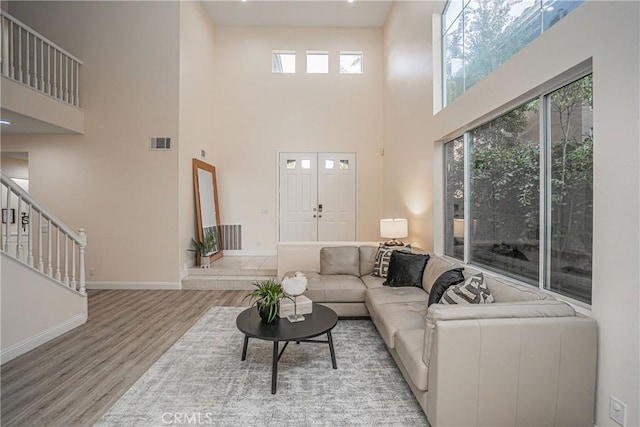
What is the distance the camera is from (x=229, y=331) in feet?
10.9

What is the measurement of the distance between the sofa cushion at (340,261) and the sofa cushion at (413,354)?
69.7 inches

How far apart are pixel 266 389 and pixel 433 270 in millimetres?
1938

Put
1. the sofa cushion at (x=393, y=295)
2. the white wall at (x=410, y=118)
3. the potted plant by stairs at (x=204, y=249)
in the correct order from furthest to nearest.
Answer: the potted plant by stairs at (x=204, y=249) < the white wall at (x=410, y=118) < the sofa cushion at (x=393, y=295)

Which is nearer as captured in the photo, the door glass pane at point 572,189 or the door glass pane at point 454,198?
the door glass pane at point 572,189

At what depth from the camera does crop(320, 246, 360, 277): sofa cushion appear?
4020 mm

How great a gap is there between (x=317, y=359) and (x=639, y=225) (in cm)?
229

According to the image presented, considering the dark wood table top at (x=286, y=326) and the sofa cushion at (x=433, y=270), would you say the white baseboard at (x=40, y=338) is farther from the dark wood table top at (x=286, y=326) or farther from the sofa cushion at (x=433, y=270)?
the sofa cushion at (x=433, y=270)

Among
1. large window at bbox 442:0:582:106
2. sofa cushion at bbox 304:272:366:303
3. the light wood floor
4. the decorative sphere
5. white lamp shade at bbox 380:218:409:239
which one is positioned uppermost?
large window at bbox 442:0:582:106

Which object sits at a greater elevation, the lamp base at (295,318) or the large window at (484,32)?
the large window at (484,32)

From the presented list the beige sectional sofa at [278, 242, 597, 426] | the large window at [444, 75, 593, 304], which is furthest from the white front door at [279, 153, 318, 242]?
the beige sectional sofa at [278, 242, 597, 426]

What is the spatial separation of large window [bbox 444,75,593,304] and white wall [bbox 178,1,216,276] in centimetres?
424

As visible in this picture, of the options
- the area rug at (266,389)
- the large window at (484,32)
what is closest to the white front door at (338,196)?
the large window at (484,32)

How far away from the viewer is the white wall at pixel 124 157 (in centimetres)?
503

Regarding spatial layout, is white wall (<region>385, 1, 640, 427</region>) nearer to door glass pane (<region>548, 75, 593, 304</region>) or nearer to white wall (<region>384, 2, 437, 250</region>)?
door glass pane (<region>548, 75, 593, 304</region>)
